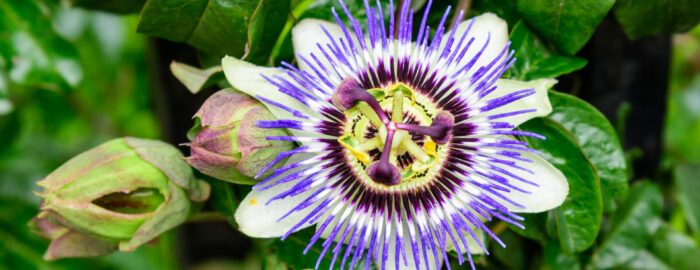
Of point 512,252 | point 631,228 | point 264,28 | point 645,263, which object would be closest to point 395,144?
point 264,28

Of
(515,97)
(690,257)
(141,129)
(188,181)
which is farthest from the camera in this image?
(141,129)

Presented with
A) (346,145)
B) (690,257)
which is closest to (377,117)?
(346,145)

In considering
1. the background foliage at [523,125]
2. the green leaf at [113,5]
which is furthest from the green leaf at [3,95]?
the green leaf at [113,5]

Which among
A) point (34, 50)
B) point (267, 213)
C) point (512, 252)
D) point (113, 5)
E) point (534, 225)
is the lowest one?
point (512, 252)

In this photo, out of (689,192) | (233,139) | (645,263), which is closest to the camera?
(233,139)

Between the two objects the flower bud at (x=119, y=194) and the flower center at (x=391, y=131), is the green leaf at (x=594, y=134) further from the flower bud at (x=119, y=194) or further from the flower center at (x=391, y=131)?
the flower bud at (x=119, y=194)

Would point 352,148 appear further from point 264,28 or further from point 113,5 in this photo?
point 113,5

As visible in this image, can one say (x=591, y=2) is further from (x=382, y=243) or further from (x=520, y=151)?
(x=382, y=243)
